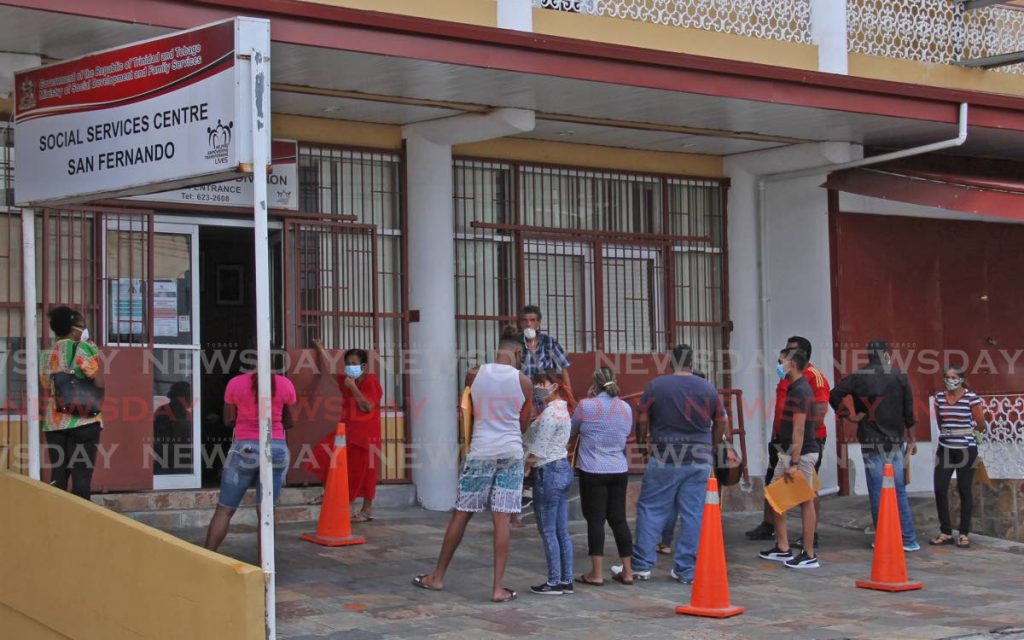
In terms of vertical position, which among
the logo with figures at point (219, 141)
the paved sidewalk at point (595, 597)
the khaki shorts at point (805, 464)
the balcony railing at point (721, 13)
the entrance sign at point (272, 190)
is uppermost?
the balcony railing at point (721, 13)

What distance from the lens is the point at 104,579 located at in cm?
785

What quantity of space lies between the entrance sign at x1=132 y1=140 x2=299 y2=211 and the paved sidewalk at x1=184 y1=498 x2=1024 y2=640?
2967mm

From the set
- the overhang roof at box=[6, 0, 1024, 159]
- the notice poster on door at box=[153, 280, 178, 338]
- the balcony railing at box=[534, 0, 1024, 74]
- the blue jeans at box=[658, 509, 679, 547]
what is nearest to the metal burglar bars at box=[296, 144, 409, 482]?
the overhang roof at box=[6, 0, 1024, 159]

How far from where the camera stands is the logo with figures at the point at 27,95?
28.7ft

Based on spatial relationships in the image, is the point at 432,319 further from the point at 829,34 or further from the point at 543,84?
the point at 829,34

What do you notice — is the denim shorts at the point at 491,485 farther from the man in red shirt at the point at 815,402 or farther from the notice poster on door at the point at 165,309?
the notice poster on door at the point at 165,309

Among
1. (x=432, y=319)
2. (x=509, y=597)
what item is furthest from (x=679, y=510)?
(x=432, y=319)

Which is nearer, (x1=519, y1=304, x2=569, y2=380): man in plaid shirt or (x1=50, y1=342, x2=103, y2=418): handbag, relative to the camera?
(x1=50, y1=342, x2=103, y2=418): handbag

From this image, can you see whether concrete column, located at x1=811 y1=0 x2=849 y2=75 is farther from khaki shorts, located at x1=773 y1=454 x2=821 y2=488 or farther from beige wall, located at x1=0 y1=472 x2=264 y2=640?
beige wall, located at x1=0 y1=472 x2=264 y2=640

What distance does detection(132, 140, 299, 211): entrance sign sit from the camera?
11.8 metres

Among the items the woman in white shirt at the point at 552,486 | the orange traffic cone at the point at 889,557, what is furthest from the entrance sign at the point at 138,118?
the orange traffic cone at the point at 889,557

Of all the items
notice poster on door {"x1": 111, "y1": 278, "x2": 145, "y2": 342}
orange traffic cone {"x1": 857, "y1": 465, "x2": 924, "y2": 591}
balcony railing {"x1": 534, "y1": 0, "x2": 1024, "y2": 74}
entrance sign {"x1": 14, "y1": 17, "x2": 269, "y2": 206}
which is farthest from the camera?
balcony railing {"x1": 534, "y1": 0, "x2": 1024, "y2": 74}

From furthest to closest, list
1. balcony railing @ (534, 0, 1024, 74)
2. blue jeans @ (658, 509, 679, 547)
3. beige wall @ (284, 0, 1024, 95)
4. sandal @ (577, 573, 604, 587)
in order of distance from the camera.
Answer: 1. balcony railing @ (534, 0, 1024, 74)
2. beige wall @ (284, 0, 1024, 95)
3. blue jeans @ (658, 509, 679, 547)
4. sandal @ (577, 573, 604, 587)

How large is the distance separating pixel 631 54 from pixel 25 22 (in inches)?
194
